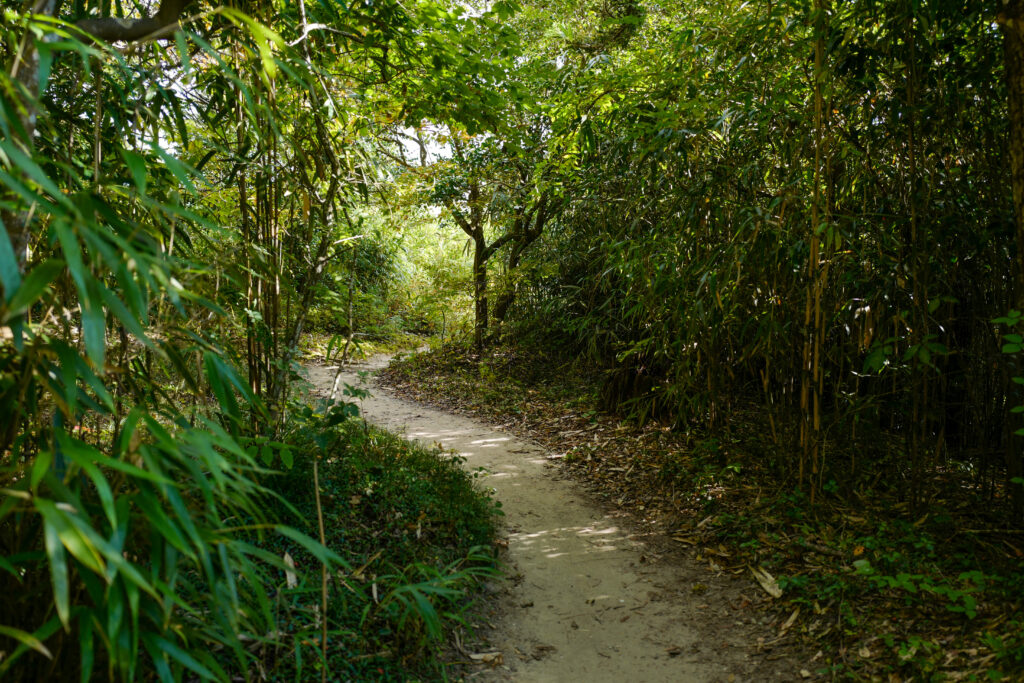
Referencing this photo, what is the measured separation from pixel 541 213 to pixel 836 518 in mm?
6141

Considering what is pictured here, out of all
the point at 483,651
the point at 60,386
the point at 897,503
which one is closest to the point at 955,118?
the point at 897,503

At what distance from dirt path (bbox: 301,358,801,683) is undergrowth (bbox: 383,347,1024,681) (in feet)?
0.56

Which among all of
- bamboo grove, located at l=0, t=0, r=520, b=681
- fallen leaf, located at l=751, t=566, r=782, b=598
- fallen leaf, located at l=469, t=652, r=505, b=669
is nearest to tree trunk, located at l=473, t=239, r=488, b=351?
bamboo grove, located at l=0, t=0, r=520, b=681

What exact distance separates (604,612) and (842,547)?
1.21 meters

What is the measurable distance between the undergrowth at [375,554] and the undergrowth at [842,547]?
125 cm

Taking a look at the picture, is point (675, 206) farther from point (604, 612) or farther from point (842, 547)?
point (604, 612)

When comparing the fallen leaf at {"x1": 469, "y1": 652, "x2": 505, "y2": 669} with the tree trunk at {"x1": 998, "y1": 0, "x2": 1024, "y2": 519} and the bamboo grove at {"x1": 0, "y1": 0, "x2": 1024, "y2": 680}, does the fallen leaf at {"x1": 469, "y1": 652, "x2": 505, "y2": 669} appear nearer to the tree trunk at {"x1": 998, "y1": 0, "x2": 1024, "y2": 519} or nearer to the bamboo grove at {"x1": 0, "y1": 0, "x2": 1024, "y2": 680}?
the bamboo grove at {"x1": 0, "y1": 0, "x2": 1024, "y2": 680}

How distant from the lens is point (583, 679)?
249cm

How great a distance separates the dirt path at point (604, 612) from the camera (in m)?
2.54

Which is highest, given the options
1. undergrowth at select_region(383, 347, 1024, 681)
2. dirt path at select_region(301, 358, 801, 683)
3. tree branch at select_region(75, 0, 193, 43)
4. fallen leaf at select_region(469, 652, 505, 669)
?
tree branch at select_region(75, 0, 193, 43)

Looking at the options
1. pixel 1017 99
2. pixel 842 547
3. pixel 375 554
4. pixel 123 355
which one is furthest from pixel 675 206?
pixel 123 355

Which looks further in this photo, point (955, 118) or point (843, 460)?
point (843, 460)

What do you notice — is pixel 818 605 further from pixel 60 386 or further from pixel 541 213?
pixel 541 213

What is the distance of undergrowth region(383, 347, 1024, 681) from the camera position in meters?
2.36
